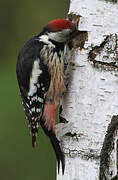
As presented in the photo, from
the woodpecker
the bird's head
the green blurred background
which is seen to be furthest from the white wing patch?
the green blurred background

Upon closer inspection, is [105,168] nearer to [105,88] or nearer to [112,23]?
[105,88]

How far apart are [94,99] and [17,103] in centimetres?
261

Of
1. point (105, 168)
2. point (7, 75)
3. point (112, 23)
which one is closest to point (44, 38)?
point (112, 23)

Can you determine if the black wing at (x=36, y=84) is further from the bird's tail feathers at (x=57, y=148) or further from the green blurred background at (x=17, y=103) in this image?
the green blurred background at (x=17, y=103)

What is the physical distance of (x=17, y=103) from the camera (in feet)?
16.7

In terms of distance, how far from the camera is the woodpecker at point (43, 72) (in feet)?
9.48

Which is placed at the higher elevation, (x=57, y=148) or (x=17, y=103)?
(x=57, y=148)

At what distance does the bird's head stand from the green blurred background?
207 cm

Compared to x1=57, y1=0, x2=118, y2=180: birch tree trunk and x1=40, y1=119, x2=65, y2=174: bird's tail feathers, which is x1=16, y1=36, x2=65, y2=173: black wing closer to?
x1=40, y1=119, x2=65, y2=174: bird's tail feathers

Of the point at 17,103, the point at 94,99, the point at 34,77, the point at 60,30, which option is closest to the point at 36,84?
the point at 34,77

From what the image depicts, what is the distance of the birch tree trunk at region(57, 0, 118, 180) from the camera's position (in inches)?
98.2

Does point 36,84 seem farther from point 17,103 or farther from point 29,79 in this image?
point 17,103

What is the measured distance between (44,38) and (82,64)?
47cm

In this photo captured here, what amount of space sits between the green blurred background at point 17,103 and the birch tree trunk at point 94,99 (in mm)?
2176
